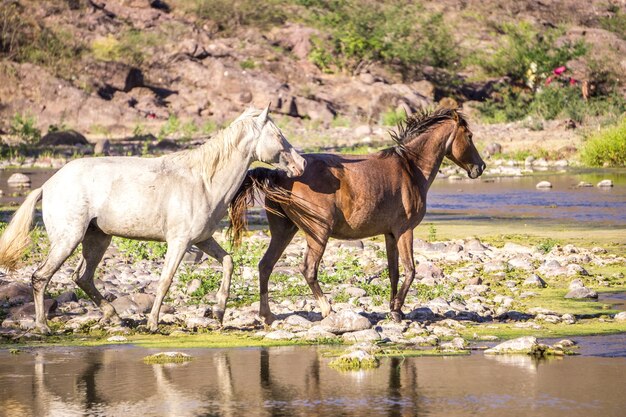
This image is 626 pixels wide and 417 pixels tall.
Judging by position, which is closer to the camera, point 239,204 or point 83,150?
point 239,204

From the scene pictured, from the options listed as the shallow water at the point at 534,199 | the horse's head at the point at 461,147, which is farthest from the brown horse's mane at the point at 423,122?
the shallow water at the point at 534,199

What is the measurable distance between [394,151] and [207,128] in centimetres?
2805

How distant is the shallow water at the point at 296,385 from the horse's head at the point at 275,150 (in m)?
1.88

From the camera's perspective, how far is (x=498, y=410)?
25.2ft

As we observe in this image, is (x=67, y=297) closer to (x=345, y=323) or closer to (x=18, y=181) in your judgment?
(x=345, y=323)

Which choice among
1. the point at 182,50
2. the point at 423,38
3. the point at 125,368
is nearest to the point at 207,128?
the point at 182,50

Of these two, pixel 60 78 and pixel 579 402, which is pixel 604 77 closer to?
pixel 60 78

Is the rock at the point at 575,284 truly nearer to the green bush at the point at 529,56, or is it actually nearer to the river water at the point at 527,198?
the river water at the point at 527,198

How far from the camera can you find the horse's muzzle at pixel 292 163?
1101 cm

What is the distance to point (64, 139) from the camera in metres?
36.5

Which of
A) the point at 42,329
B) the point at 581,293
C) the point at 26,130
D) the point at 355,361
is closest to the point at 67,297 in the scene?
the point at 42,329

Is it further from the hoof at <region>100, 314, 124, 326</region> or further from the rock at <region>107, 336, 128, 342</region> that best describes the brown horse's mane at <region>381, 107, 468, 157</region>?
the rock at <region>107, 336, 128, 342</region>

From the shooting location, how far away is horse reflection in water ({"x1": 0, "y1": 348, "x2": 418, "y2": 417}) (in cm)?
784

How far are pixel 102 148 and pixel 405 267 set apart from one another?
77.9ft
